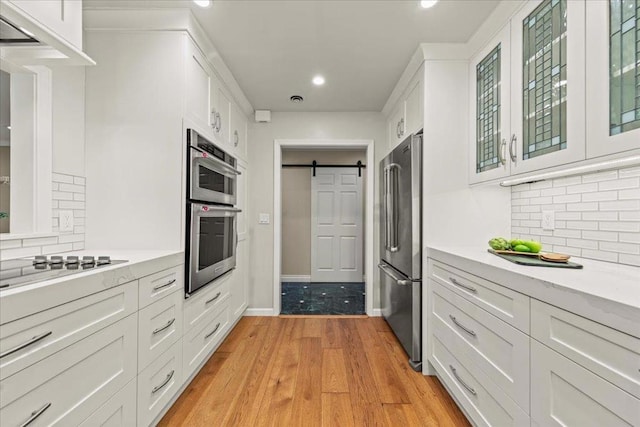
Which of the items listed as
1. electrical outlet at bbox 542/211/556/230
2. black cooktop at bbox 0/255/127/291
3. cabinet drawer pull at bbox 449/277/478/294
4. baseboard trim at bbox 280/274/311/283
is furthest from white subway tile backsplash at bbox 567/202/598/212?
baseboard trim at bbox 280/274/311/283

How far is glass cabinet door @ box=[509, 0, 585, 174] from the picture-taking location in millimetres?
1244

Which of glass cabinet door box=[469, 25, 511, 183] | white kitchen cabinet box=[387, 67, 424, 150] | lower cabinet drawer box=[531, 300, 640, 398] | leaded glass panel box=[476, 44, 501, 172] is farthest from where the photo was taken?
white kitchen cabinet box=[387, 67, 424, 150]

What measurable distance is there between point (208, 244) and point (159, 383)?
0.85 m

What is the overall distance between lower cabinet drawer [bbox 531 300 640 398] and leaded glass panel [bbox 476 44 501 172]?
3.59ft

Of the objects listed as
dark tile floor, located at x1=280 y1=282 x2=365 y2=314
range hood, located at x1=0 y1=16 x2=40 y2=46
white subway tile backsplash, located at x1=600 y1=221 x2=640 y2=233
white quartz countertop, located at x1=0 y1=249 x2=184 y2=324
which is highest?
range hood, located at x1=0 y1=16 x2=40 y2=46

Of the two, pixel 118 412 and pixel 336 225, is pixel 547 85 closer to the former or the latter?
pixel 118 412

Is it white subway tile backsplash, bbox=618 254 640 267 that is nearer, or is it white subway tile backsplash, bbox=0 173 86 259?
white subway tile backsplash, bbox=618 254 640 267

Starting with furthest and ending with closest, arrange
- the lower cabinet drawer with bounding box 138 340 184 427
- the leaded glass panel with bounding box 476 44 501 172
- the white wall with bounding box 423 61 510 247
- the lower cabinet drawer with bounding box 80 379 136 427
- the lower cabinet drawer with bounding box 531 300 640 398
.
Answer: the white wall with bounding box 423 61 510 247, the leaded glass panel with bounding box 476 44 501 172, the lower cabinet drawer with bounding box 138 340 184 427, the lower cabinet drawer with bounding box 80 379 136 427, the lower cabinet drawer with bounding box 531 300 640 398

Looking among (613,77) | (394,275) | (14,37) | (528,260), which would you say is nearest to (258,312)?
(394,275)

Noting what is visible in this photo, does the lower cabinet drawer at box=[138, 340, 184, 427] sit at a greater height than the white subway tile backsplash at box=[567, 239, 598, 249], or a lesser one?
lesser

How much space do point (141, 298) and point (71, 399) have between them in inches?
17.5

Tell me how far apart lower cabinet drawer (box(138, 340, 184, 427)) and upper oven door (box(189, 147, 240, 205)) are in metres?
0.93

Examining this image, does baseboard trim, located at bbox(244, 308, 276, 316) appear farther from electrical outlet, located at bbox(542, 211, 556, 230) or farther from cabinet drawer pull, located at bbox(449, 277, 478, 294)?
electrical outlet, located at bbox(542, 211, 556, 230)

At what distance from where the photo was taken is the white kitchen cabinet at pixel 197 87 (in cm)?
185
